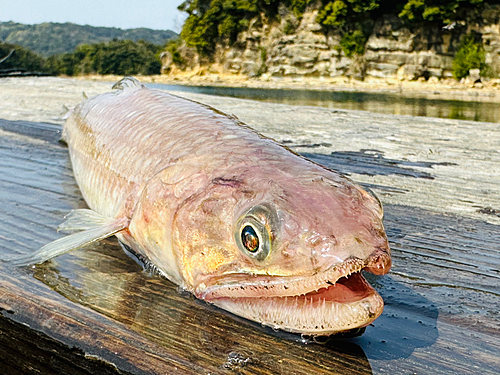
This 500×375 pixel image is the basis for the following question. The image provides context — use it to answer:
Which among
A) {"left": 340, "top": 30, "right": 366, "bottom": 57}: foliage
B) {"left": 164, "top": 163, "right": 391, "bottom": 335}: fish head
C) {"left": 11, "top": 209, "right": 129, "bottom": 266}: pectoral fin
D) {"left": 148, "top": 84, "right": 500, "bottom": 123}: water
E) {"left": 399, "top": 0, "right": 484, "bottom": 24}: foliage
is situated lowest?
{"left": 148, "top": 84, "right": 500, "bottom": 123}: water

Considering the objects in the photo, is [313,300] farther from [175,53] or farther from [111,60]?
[111,60]

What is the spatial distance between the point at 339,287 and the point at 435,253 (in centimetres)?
103

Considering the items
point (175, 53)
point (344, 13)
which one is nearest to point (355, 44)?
point (344, 13)

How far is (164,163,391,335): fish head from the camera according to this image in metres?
1.29

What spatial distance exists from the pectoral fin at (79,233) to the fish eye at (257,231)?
0.80m

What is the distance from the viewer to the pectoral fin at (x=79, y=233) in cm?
192

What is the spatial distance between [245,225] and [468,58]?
6534cm

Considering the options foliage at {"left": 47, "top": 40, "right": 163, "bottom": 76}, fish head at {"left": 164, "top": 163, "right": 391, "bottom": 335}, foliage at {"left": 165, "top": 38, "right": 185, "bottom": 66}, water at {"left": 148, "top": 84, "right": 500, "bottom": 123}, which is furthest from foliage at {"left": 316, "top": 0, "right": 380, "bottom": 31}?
fish head at {"left": 164, "top": 163, "right": 391, "bottom": 335}

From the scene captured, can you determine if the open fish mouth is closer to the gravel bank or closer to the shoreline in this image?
the gravel bank

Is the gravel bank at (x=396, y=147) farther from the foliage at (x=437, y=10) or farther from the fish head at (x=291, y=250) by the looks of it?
the foliage at (x=437, y=10)

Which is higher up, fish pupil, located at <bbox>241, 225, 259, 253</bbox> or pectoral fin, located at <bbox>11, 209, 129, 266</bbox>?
fish pupil, located at <bbox>241, 225, 259, 253</bbox>

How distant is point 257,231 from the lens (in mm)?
1402

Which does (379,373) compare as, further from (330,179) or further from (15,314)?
(15,314)

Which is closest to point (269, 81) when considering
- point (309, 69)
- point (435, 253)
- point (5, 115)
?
point (309, 69)
